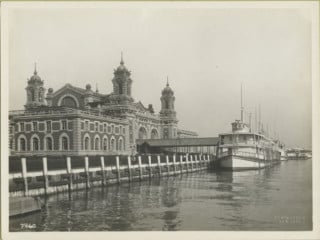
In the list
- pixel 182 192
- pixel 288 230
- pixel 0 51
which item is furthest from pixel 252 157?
pixel 0 51

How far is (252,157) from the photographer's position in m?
39.8

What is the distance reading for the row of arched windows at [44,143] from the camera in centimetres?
4034

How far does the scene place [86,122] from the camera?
4238 cm

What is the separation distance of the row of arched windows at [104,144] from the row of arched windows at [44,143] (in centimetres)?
169

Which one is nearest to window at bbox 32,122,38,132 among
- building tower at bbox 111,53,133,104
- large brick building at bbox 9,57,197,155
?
large brick building at bbox 9,57,197,155

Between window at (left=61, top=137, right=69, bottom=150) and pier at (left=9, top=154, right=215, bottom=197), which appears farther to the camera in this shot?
window at (left=61, top=137, right=69, bottom=150)

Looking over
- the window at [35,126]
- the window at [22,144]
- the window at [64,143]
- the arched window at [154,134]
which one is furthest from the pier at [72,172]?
the arched window at [154,134]

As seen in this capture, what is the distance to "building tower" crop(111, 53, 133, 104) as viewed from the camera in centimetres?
5478

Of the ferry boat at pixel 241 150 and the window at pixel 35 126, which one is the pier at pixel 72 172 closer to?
the ferry boat at pixel 241 150

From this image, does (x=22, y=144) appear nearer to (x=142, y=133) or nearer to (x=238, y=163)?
(x=238, y=163)

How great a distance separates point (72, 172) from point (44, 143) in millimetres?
19777

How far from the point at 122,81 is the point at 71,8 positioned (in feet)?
138

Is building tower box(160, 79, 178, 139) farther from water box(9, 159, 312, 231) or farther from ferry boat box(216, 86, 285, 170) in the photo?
water box(9, 159, 312, 231)

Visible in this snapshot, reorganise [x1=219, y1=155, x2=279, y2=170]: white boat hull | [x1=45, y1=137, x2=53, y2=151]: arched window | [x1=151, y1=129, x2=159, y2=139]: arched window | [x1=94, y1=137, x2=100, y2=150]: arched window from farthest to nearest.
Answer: [x1=151, y1=129, x2=159, y2=139]: arched window
[x1=94, y1=137, x2=100, y2=150]: arched window
[x1=45, y1=137, x2=53, y2=151]: arched window
[x1=219, y1=155, x2=279, y2=170]: white boat hull
